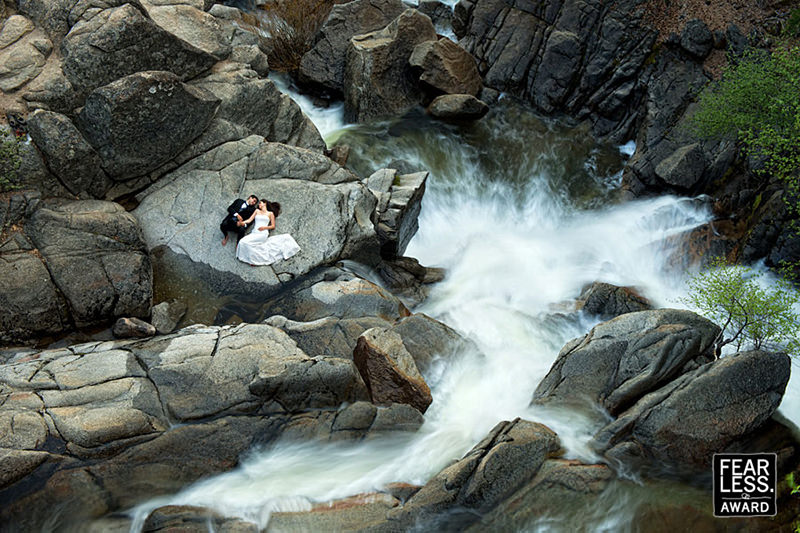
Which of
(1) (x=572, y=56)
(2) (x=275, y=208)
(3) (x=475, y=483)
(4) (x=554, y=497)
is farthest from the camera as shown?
(1) (x=572, y=56)

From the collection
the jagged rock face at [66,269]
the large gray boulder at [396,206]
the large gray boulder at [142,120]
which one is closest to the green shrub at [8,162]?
the jagged rock face at [66,269]

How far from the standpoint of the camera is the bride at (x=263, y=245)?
16.9 meters

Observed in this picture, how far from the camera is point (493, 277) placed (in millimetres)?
20500

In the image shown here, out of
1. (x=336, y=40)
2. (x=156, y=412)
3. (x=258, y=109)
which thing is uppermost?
(x=336, y=40)

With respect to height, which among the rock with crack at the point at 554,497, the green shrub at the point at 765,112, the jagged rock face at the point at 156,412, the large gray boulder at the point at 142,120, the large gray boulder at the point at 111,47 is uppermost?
the green shrub at the point at 765,112

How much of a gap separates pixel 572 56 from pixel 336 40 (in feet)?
34.5

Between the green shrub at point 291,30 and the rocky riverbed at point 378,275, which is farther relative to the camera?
the green shrub at point 291,30

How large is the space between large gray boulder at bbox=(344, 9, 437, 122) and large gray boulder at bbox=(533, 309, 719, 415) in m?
15.1

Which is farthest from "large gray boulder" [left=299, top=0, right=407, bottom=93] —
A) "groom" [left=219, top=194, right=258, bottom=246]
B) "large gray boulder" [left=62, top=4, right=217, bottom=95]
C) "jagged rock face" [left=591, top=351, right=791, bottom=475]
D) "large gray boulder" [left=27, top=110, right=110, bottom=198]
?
"jagged rock face" [left=591, top=351, right=791, bottom=475]

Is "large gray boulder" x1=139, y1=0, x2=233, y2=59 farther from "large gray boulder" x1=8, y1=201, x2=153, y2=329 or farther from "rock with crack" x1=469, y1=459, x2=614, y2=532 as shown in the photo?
"rock with crack" x1=469, y1=459, x2=614, y2=532

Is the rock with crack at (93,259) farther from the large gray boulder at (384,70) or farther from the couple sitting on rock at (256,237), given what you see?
the large gray boulder at (384,70)

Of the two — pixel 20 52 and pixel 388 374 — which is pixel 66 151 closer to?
pixel 20 52

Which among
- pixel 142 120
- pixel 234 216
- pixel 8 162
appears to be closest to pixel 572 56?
pixel 234 216

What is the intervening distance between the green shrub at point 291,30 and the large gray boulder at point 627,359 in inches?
790
